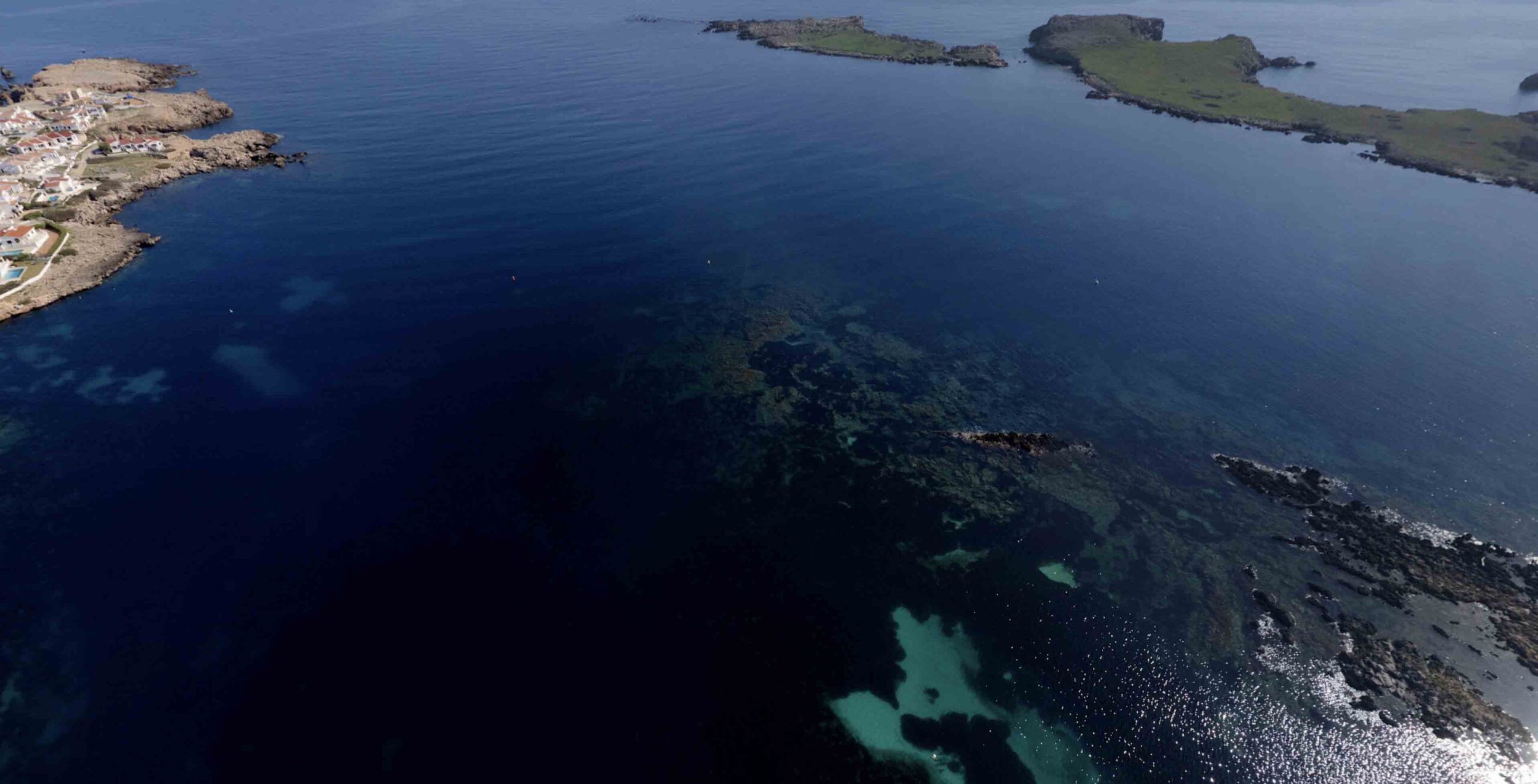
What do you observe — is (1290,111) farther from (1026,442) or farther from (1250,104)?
(1026,442)

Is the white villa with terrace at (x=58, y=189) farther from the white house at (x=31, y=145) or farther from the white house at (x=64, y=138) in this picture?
the white house at (x=64, y=138)

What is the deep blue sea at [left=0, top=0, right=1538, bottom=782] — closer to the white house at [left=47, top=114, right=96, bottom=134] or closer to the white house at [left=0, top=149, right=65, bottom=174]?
the white house at [left=0, top=149, right=65, bottom=174]

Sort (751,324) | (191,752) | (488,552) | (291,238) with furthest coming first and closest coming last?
(291,238) < (751,324) < (488,552) < (191,752)

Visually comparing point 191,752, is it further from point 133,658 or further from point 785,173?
point 785,173

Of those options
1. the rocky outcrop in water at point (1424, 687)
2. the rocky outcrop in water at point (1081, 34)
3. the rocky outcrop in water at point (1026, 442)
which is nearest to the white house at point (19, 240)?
the rocky outcrop in water at point (1026, 442)

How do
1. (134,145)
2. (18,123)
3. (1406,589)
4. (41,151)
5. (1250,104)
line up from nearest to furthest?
(1406,589), (41,151), (18,123), (134,145), (1250,104)

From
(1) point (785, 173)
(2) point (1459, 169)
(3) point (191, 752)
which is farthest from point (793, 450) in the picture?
(2) point (1459, 169)

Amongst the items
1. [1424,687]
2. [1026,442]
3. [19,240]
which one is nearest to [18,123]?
[19,240]
